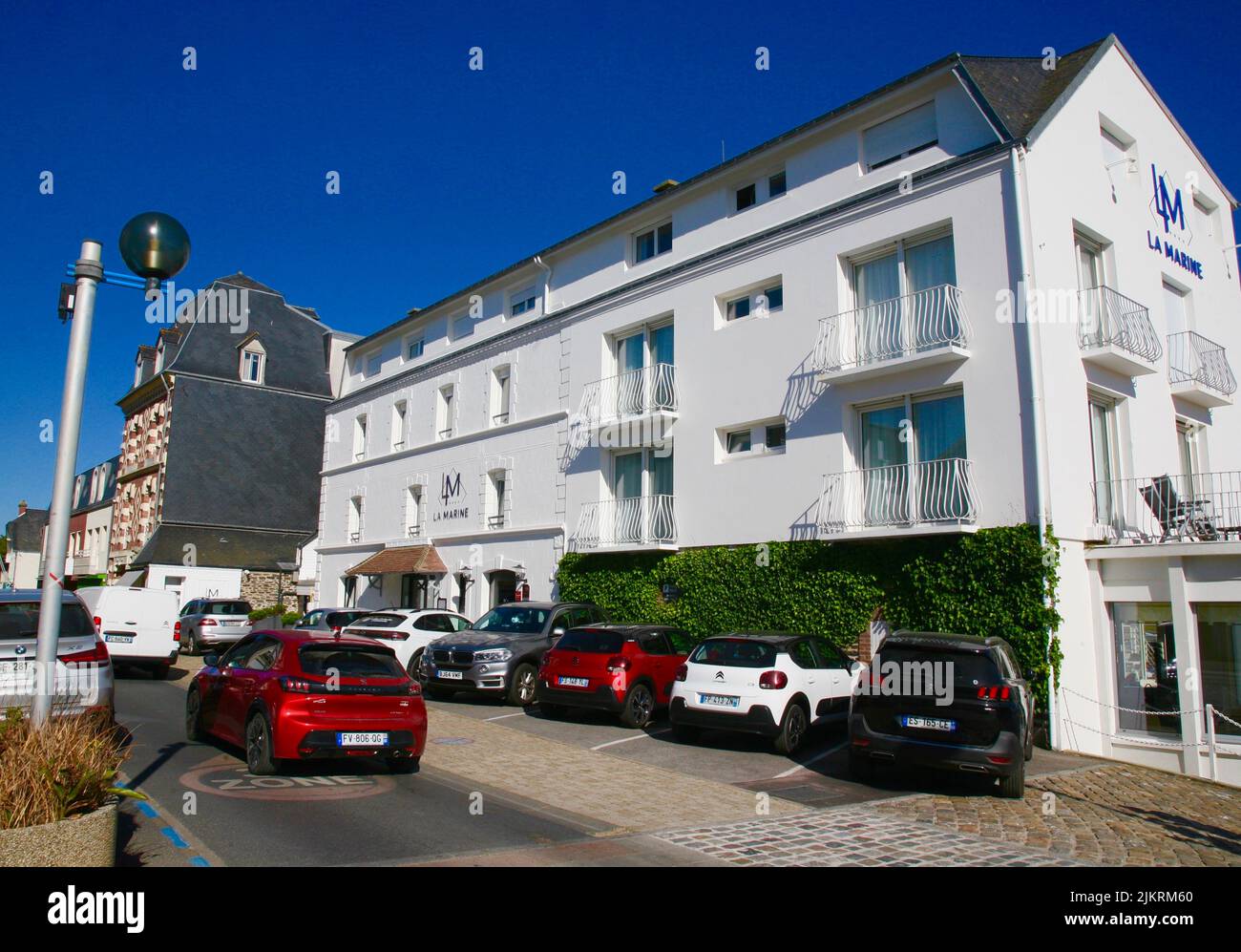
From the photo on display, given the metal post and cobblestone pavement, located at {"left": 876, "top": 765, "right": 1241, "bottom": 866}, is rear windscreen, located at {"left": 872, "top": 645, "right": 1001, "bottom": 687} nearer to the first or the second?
cobblestone pavement, located at {"left": 876, "top": 765, "right": 1241, "bottom": 866}

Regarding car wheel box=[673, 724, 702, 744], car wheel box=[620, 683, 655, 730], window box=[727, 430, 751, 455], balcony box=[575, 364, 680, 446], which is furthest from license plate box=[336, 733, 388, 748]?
balcony box=[575, 364, 680, 446]

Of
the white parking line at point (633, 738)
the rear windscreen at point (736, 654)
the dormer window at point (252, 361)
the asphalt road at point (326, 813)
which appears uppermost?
the dormer window at point (252, 361)

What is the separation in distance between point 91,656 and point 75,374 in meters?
4.26

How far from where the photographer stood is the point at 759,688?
11984 millimetres

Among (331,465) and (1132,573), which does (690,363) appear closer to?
(1132,573)

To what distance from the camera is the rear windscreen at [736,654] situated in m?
12.2

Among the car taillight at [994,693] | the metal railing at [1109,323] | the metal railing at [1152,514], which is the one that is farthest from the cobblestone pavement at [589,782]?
the metal railing at [1109,323]

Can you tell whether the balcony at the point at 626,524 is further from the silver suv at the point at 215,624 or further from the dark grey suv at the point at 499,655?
the silver suv at the point at 215,624

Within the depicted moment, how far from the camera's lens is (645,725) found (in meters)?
14.5

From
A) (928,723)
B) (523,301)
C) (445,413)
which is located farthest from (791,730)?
(445,413)

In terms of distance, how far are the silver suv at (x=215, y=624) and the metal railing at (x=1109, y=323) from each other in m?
23.0

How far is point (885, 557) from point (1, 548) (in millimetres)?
74672

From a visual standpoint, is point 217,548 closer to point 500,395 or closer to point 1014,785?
point 500,395

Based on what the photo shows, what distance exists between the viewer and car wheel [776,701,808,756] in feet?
39.3
